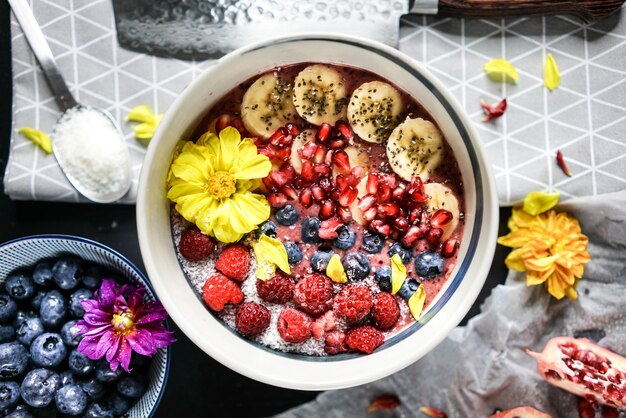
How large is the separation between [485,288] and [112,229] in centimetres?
93

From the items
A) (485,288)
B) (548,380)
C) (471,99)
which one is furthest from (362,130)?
(548,380)

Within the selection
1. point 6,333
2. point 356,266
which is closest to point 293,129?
point 356,266

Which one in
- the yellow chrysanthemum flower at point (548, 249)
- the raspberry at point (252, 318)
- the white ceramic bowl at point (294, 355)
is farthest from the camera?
the yellow chrysanthemum flower at point (548, 249)

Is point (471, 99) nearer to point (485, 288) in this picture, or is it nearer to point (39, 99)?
point (485, 288)

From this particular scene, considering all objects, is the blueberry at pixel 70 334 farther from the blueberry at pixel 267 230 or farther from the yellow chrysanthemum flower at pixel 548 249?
the yellow chrysanthemum flower at pixel 548 249

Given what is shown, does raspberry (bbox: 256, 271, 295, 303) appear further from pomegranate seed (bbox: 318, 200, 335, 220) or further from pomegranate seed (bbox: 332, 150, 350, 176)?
pomegranate seed (bbox: 332, 150, 350, 176)

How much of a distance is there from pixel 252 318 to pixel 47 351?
18.2 inches

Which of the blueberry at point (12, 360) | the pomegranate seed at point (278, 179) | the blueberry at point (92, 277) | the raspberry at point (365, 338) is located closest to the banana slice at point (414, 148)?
the pomegranate seed at point (278, 179)

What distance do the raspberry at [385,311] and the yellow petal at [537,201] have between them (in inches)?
16.6

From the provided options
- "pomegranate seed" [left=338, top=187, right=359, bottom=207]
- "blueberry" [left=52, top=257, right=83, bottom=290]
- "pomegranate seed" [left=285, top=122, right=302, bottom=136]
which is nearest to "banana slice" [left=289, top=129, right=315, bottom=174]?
"pomegranate seed" [left=285, top=122, right=302, bottom=136]

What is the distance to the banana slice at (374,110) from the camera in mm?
1597

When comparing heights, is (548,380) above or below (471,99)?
below

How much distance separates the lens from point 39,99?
1744 mm

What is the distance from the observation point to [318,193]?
1.60 meters
